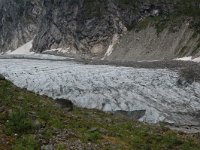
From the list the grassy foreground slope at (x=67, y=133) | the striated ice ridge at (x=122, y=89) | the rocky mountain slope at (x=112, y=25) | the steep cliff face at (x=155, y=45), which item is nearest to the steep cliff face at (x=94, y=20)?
the rocky mountain slope at (x=112, y=25)

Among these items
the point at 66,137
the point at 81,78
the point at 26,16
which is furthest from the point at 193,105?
the point at 26,16

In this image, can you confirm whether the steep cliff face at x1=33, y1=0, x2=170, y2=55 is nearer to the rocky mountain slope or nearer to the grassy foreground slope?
the rocky mountain slope

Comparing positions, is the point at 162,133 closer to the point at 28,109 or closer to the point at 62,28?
the point at 28,109

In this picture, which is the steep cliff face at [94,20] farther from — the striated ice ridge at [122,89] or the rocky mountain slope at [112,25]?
the striated ice ridge at [122,89]

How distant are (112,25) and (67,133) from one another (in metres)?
94.3

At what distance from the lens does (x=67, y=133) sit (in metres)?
18.8

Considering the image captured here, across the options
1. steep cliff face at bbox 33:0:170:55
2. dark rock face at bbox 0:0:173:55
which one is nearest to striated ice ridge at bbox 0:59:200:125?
steep cliff face at bbox 33:0:170:55

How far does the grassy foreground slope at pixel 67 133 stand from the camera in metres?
17.8

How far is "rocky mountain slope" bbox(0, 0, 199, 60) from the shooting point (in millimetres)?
97125

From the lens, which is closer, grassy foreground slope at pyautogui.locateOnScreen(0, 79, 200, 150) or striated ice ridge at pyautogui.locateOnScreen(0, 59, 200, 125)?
grassy foreground slope at pyautogui.locateOnScreen(0, 79, 200, 150)

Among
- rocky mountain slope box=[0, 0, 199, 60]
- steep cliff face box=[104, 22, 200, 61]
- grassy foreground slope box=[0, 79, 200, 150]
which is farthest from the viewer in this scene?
rocky mountain slope box=[0, 0, 199, 60]

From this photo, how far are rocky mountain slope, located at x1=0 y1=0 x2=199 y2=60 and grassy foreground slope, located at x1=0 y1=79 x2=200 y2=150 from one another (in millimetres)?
64166

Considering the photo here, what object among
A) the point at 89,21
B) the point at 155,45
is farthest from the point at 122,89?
the point at 89,21

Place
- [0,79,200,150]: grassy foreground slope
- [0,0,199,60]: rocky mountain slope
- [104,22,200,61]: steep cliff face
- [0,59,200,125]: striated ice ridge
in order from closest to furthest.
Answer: [0,79,200,150]: grassy foreground slope < [0,59,200,125]: striated ice ridge < [104,22,200,61]: steep cliff face < [0,0,199,60]: rocky mountain slope
